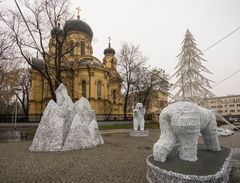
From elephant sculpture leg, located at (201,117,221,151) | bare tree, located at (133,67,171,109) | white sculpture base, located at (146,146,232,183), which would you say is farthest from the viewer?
bare tree, located at (133,67,171,109)

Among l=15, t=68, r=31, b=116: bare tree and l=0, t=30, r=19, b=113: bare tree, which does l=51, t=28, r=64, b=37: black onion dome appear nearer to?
l=0, t=30, r=19, b=113: bare tree

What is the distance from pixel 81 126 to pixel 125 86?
19.2 meters

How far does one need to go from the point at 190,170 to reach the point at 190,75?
458 inches

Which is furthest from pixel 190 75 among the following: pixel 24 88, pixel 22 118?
pixel 24 88

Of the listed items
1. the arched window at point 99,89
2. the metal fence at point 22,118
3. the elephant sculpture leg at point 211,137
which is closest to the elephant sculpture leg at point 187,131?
the elephant sculpture leg at point 211,137

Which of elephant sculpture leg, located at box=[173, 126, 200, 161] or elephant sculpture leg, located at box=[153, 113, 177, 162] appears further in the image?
elephant sculpture leg, located at box=[153, 113, 177, 162]

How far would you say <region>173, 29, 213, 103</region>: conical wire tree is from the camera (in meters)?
13.9

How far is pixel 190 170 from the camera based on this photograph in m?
4.02

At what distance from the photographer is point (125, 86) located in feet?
93.4

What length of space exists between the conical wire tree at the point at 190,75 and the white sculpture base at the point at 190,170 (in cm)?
938

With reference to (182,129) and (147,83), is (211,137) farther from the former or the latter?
(147,83)

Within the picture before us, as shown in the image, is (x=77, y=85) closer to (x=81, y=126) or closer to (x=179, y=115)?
(x=81, y=126)

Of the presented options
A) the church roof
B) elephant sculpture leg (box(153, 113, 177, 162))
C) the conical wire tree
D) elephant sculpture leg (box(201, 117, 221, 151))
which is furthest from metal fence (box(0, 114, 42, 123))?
elephant sculpture leg (box(153, 113, 177, 162))

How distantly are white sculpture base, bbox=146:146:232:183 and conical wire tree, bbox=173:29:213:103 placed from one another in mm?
9380
